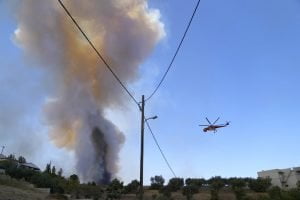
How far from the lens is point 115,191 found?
77938mm

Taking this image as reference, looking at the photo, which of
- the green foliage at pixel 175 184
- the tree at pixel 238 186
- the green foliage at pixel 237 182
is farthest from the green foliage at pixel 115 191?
the green foliage at pixel 237 182

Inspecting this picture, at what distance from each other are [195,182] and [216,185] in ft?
25.5

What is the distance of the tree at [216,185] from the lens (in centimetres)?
6646

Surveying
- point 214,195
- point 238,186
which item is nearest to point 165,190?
point 214,195

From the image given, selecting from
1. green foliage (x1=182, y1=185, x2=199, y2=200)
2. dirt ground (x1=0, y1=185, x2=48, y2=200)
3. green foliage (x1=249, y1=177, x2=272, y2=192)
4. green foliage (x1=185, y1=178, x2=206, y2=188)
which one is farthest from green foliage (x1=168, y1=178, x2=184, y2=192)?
dirt ground (x1=0, y1=185, x2=48, y2=200)

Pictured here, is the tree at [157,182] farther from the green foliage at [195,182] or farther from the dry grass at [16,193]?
the dry grass at [16,193]

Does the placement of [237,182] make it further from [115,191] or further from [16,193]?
[16,193]

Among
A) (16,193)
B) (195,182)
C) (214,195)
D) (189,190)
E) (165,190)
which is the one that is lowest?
(16,193)

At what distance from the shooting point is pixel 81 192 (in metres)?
72.2

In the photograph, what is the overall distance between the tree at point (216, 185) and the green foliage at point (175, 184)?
6456 mm

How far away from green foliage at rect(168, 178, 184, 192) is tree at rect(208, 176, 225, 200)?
6456 millimetres

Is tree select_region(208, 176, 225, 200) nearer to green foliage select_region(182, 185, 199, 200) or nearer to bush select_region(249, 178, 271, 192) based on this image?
green foliage select_region(182, 185, 199, 200)

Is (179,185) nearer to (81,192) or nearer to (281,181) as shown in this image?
(81,192)

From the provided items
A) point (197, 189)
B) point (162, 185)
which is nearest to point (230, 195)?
point (197, 189)
